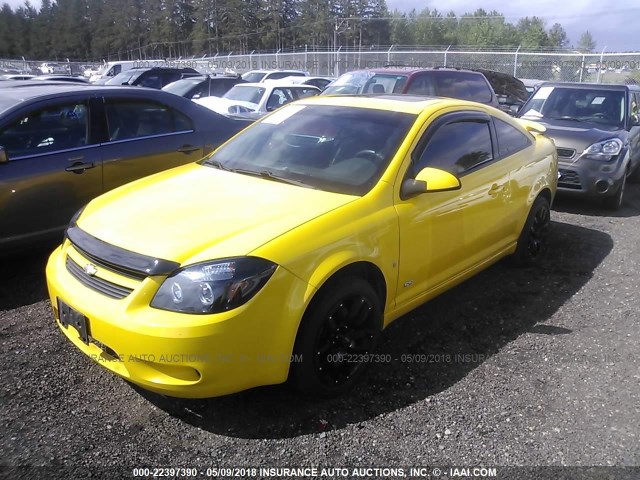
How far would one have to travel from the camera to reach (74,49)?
89125 millimetres

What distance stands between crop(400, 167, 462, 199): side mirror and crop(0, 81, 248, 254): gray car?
115 inches

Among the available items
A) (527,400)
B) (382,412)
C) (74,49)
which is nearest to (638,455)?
(527,400)

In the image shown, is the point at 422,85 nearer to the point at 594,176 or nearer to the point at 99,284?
the point at 594,176

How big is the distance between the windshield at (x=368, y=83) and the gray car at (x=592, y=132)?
80.4 inches

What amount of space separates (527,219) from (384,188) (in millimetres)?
2114

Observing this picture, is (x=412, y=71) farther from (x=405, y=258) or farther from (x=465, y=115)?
(x=405, y=258)

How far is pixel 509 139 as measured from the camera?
4.46 meters

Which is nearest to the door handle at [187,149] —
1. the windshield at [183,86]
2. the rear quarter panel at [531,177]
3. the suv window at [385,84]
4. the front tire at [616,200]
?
the rear quarter panel at [531,177]

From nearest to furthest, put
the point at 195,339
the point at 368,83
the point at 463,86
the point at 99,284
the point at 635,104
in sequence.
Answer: the point at 195,339 → the point at 99,284 → the point at 635,104 → the point at 368,83 → the point at 463,86

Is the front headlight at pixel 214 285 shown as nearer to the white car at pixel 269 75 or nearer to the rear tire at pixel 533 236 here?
the rear tire at pixel 533 236

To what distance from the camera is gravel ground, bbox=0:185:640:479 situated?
2.55 m

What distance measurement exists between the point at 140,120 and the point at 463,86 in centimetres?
611

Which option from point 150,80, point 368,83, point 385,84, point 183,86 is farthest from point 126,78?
point 385,84

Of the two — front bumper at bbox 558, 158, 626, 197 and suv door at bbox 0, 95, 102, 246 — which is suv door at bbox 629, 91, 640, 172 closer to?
front bumper at bbox 558, 158, 626, 197
